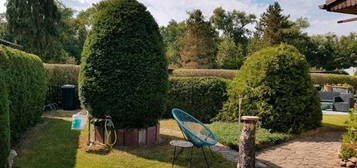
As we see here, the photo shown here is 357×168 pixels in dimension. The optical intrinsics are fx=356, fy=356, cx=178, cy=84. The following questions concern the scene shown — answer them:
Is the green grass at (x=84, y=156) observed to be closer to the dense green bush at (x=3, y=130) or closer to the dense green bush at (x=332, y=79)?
the dense green bush at (x=3, y=130)

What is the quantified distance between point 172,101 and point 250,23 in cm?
4518

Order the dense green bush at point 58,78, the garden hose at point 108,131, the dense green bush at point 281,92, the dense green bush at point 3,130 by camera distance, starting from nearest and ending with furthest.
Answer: the dense green bush at point 3,130
the garden hose at point 108,131
the dense green bush at point 281,92
the dense green bush at point 58,78

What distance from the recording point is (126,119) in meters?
7.62

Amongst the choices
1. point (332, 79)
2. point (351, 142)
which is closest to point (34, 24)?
point (332, 79)

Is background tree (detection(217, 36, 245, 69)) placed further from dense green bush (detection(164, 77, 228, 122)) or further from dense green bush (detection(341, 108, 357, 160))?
dense green bush (detection(341, 108, 357, 160))

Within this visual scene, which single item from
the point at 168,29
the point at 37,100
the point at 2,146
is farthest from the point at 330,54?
the point at 2,146

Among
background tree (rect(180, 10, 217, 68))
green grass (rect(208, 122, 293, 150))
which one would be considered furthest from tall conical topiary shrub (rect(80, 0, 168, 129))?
background tree (rect(180, 10, 217, 68))

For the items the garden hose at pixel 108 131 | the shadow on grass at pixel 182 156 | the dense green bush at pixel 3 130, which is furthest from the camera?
the garden hose at pixel 108 131

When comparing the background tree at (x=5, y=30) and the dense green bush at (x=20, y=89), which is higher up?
the background tree at (x=5, y=30)

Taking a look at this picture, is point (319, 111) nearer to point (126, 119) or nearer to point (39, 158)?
point (126, 119)

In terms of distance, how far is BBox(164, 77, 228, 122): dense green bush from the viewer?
474 inches

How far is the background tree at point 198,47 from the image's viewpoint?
1684 inches

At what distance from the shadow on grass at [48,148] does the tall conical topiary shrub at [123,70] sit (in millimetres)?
1012

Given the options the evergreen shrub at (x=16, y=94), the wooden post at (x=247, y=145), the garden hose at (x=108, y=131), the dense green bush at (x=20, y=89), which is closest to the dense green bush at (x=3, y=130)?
the evergreen shrub at (x=16, y=94)
